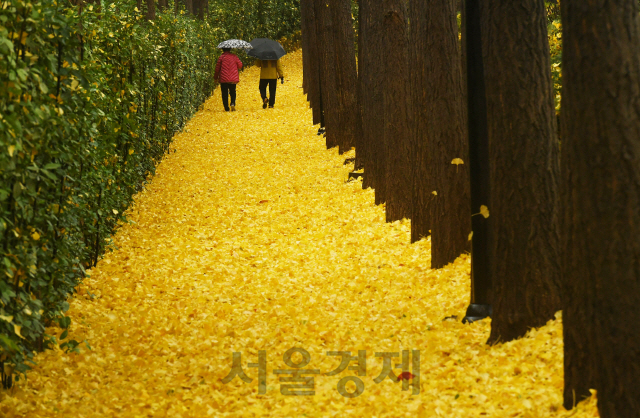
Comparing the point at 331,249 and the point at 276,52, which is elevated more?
the point at 276,52

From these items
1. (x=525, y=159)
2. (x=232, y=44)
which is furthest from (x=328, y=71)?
(x=525, y=159)

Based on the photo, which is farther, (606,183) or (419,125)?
(419,125)

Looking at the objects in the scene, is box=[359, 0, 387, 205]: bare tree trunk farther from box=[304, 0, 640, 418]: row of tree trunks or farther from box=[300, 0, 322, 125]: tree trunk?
box=[300, 0, 322, 125]: tree trunk

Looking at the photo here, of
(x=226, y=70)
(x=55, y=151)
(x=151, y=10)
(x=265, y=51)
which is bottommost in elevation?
(x=55, y=151)

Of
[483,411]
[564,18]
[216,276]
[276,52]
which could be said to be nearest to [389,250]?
[216,276]

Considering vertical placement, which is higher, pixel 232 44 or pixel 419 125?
pixel 232 44

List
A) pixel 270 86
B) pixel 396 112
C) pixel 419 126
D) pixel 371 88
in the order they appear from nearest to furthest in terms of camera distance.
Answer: pixel 419 126 → pixel 396 112 → pixel 371 88 → pixel 270 86

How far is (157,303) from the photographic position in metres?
6.61

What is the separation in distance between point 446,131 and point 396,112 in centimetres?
208

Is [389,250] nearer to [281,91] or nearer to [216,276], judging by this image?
[216,276]

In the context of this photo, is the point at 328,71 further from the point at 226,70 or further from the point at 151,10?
the point at 151,10

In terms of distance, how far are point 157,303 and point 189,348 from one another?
120cm

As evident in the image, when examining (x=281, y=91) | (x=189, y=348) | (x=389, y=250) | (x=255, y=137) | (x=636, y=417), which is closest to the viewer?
(x=636, y=417)

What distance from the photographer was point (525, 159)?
482cm
